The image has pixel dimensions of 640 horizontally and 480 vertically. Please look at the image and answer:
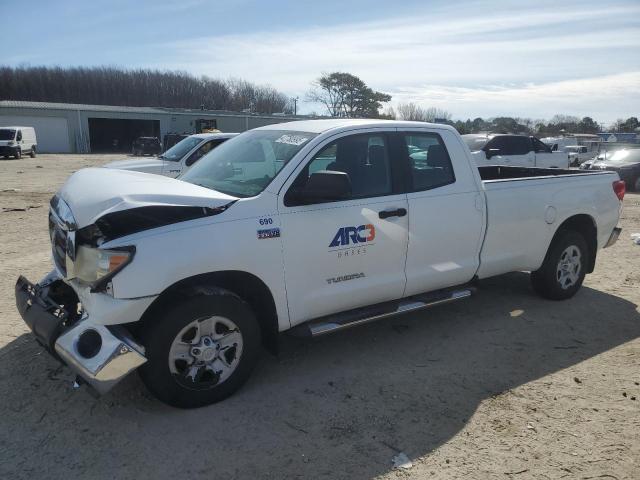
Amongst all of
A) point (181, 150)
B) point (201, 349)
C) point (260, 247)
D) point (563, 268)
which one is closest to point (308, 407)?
point (201, 349)

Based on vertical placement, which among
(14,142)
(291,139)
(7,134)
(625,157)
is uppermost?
(7,134)

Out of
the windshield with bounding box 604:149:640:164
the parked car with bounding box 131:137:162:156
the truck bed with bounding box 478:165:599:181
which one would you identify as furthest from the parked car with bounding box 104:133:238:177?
the parked car with bounding box 131:137:162:156

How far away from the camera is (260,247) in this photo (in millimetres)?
3457

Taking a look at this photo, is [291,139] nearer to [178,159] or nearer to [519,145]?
[178,159]

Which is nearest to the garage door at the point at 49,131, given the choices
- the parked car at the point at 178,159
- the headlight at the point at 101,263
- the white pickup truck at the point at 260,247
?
the parked car at the point at 178,159

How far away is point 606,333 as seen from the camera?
16.0 ft

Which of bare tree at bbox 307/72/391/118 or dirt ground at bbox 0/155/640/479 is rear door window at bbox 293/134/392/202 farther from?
bare tree at bbox 307/72/391/118

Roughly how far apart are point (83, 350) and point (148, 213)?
93cm

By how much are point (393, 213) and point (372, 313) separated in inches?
32.5

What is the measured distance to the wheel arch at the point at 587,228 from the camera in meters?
5.58

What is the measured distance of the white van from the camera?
103 ft

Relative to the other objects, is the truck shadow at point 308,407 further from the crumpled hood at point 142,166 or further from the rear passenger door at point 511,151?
the rear passenger door at point 511,151

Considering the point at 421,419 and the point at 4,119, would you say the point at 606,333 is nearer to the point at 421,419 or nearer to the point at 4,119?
the point at 421,419

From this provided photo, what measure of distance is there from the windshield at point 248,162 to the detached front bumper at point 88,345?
128 cm
